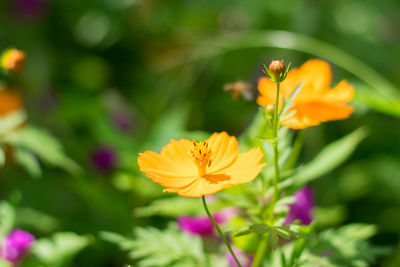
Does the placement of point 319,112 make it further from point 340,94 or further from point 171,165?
point 171,165

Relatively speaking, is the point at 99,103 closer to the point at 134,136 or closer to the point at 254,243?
the point at 134,136

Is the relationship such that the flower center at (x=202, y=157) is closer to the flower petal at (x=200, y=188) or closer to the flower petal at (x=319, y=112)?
the flower petal at (x=200, y=188)

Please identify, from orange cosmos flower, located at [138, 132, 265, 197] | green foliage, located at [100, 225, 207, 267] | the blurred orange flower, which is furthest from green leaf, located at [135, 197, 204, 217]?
the blurred orange flower

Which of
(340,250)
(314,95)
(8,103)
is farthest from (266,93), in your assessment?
(8,103)

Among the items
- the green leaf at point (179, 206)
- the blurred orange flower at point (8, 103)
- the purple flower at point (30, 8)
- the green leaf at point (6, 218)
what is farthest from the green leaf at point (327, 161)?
the purple flower at point (30, 8)

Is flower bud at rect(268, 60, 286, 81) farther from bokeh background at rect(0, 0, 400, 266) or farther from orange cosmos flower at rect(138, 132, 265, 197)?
bokeh background at rect(0, 0, 400, 266)

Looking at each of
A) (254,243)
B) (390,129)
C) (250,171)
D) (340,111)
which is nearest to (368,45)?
(390,129)
